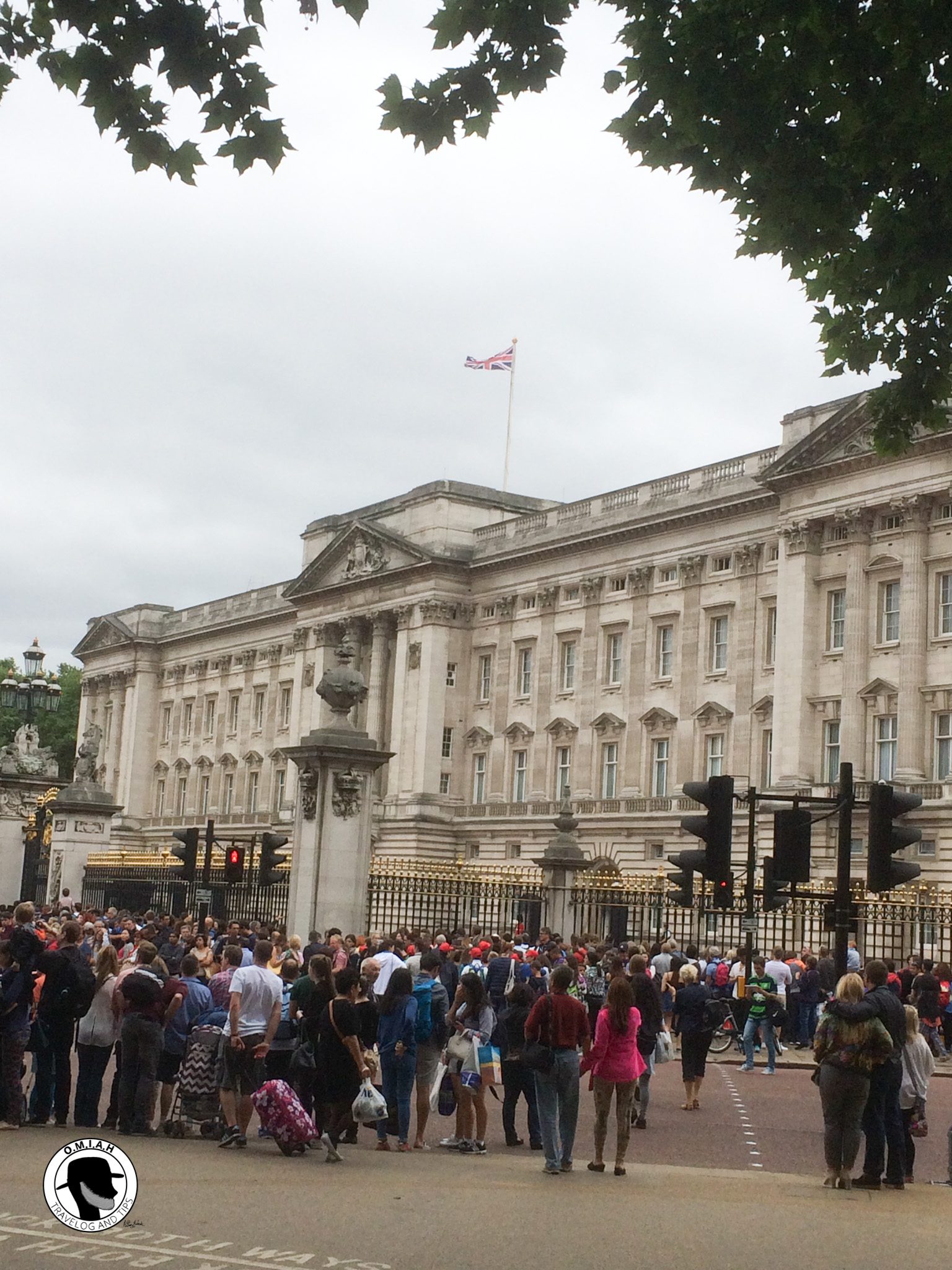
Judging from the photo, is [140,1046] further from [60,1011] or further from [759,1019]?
[759,1019]

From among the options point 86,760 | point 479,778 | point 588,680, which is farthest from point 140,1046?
point 479,778

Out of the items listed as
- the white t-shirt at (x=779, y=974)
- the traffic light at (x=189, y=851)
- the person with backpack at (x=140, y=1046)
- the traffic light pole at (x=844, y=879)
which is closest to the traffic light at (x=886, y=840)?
the traffic light pole at (x=844, y=879)

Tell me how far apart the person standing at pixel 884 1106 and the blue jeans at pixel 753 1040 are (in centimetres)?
1032

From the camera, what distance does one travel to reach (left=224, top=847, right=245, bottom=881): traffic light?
28.8 m

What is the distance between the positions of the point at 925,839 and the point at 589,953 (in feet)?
85.7

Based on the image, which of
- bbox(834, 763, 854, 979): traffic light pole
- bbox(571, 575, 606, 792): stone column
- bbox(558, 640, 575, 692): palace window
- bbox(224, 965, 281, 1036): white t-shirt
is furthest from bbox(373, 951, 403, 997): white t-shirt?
bbox(558, 640, 575, 692): palace window

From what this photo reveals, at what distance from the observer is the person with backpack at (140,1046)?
15031mm

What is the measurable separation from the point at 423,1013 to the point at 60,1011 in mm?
3226

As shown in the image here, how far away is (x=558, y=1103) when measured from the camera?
14609 millimetres

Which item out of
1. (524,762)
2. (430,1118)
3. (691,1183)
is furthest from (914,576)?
(691,1183)

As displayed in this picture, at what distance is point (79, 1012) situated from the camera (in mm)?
15398

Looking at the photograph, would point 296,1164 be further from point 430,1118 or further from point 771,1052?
point 771,1052

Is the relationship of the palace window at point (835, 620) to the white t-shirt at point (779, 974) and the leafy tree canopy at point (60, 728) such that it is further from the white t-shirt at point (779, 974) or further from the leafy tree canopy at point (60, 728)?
the leafy tree canopy at point (60, 728)

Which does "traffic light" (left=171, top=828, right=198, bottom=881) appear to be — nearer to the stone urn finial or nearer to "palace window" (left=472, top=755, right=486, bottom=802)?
the stone urn finial
